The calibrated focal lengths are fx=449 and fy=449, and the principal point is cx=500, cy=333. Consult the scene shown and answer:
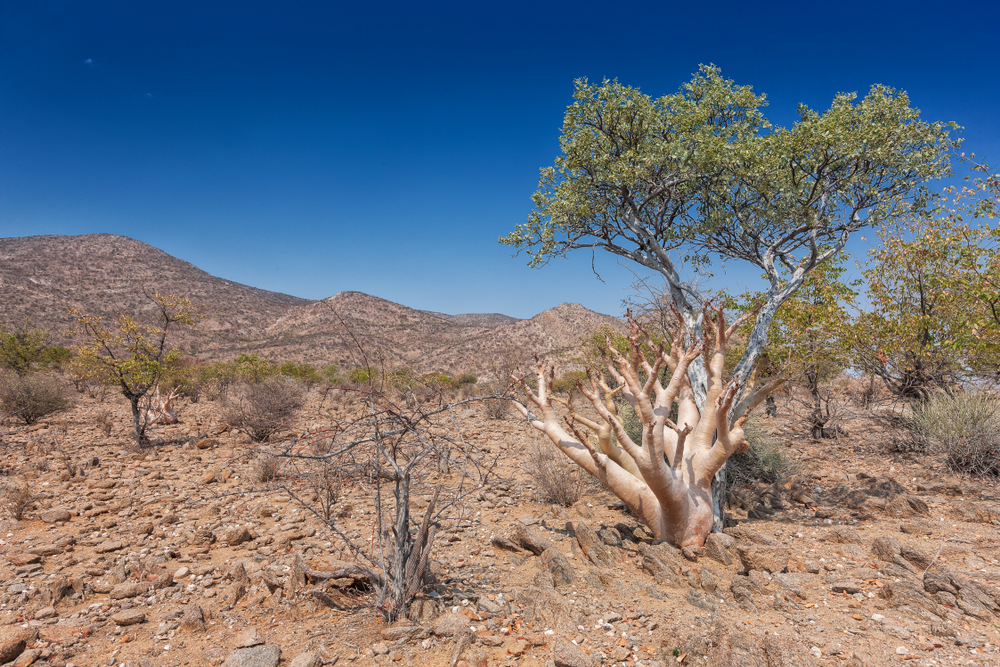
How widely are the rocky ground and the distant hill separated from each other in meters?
25.9

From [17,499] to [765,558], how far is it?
9911 millimetres

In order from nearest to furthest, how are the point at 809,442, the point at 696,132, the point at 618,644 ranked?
1. the point at 618,644
2. the point at 696,132
3. the point at 809,442

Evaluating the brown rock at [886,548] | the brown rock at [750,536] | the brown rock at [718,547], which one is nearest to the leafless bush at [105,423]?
the brown rock at [718,547]

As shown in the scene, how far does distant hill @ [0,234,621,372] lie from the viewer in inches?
1569

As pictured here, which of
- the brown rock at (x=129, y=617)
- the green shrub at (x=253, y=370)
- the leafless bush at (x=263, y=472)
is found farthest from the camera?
the green shrub at (x=253, y=370)

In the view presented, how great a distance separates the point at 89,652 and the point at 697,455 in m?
5.88

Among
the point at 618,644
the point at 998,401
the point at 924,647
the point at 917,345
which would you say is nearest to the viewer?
the point at 924,647

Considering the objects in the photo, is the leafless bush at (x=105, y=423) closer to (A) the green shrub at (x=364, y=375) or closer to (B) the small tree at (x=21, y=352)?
(A) the green shrub at (x=364, y=375)

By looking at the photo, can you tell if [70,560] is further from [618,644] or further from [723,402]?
[723,402]

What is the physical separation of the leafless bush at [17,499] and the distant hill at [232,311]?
26056 millimetres

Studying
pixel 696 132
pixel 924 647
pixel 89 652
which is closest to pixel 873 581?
pixel 924 647

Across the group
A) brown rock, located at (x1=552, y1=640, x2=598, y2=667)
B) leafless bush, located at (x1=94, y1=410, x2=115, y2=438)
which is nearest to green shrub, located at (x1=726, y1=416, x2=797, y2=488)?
brown rock, located at (x1=552, y1=640, x2=598, y2=667)

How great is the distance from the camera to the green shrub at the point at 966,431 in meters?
7.18

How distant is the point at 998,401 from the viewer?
7.95 meters
